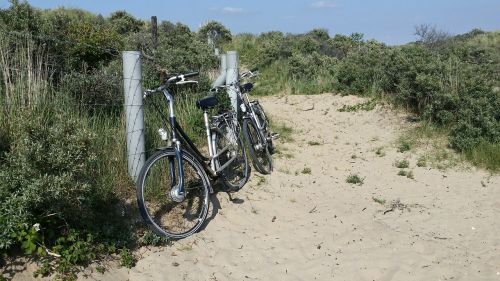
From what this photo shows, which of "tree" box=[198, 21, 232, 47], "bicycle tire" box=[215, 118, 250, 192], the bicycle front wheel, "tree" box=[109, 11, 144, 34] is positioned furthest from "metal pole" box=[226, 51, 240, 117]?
"tree" box=[198, 21, 232, 47]

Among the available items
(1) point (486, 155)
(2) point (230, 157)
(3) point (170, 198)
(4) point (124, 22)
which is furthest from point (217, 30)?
(3) point (170, 198)

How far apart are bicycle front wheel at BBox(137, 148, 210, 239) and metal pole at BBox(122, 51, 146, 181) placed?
210 millimetres

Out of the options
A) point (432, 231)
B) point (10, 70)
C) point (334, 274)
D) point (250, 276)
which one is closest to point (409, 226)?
point (432, 231)

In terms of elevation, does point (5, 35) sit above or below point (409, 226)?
above

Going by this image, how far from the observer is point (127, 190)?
5285mm

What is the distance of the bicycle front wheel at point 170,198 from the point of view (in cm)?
509

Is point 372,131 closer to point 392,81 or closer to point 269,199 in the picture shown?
point 392,81

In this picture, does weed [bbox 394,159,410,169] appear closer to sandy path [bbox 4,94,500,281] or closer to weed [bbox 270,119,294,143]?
sandy path [bbox 4,94,500,281]

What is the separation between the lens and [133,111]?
523 cm

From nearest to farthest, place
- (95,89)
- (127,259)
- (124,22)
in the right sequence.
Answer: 1. (127,259)
2. (95,89)
3. (124,22)

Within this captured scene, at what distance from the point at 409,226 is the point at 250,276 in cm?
230

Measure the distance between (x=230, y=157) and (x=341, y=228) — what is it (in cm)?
168

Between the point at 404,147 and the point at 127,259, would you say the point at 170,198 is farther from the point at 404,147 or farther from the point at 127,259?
the point at 404,147

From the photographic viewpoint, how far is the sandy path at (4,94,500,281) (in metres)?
4.72
